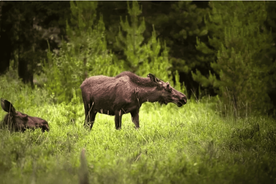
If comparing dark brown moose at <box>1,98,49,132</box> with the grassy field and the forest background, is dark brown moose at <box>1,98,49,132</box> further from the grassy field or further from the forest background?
the forest background

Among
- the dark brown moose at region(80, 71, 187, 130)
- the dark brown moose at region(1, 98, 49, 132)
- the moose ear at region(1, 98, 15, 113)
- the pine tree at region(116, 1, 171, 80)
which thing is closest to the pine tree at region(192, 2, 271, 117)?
the pine tree at region(116, 1, 171, 80)

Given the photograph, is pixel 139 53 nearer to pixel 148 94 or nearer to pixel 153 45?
pixel 153 45

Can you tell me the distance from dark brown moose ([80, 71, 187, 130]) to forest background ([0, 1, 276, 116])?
2448 millimetres

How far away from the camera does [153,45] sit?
14.4m

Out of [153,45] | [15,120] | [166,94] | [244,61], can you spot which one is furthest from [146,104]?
[15,120]

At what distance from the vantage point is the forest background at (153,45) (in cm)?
1079

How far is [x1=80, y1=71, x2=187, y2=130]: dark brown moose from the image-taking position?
7152mm

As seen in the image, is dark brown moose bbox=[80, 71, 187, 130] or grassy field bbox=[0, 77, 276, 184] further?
dark brown moose bbox=[80, 71, 187, 130]

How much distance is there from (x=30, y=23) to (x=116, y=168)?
13640 millimetres

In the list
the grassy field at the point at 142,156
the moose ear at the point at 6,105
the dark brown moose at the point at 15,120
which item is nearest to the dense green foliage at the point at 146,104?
the grassy field at the point at 142,156

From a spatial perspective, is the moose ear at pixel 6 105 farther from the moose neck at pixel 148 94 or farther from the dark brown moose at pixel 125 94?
the moose neck at pixel 148 94

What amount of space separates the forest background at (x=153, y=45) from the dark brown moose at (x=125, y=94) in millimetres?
2448

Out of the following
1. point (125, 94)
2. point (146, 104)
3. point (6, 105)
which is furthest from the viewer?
point (146, 104)

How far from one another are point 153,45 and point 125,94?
301 inches
